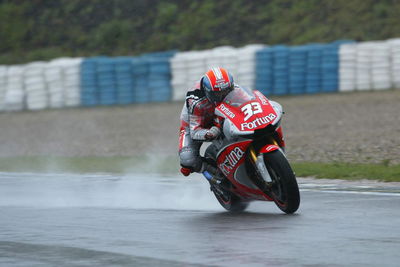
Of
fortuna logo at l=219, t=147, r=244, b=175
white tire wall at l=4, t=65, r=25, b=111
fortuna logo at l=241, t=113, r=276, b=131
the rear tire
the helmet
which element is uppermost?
the helmet

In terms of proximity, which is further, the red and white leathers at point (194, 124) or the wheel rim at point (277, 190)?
the red and white leathers at point (194, 124)

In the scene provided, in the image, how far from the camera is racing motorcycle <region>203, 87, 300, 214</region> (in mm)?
8445

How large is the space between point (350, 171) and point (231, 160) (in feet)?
15.2

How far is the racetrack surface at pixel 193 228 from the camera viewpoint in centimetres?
659

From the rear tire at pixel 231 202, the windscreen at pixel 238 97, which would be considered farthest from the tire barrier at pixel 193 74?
the windscreen at pixel 238 97

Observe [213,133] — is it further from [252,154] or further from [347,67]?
[347,67]

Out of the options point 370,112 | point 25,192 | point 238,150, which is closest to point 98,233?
point 238,150

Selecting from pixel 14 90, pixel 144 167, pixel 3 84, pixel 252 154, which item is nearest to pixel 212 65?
pixel 14 90

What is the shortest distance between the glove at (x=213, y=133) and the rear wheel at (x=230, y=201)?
0.89 m

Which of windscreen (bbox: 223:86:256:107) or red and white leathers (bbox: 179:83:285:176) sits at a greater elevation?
windscreen (bbox: 223:86:256:107)

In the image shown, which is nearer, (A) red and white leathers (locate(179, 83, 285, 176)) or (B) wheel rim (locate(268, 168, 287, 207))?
(B) wheel rim (locate(268, 168, 287, 207))

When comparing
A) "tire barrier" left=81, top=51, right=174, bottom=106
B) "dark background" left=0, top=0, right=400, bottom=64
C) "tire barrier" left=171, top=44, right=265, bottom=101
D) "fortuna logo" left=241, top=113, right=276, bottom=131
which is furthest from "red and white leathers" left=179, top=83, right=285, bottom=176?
"dark background" left=0, top=0, right=400, bottom=64

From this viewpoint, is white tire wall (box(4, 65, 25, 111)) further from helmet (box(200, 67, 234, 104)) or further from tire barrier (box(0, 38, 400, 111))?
helmet (box(200, 67, 234, 104))

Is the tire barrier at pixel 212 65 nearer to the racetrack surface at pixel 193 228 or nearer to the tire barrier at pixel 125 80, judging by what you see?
the tire barrier at pixel 125 80
